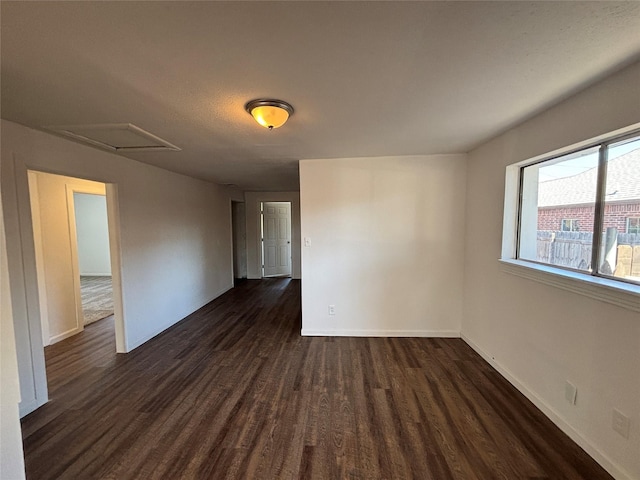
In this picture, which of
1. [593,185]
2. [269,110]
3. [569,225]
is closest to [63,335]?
[269,110]

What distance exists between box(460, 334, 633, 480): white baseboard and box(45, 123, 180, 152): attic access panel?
12.3 ft

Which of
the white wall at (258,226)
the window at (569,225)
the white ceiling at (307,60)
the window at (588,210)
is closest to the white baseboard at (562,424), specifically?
the window at (588,210)

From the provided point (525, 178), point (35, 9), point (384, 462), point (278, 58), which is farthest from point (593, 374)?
point (35, 9)

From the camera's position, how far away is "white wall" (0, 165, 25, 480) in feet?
1.66

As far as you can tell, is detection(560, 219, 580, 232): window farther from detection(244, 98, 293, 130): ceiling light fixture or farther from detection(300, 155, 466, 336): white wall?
detection(244, 98, 293, 130): ceiling light fixture

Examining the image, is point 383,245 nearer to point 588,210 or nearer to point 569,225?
point 569,225

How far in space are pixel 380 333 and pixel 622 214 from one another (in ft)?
8.28

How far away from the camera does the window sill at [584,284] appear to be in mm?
1480

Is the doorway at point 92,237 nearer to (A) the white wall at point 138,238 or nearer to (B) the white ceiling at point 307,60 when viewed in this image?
(A) the white wall at point 138,238

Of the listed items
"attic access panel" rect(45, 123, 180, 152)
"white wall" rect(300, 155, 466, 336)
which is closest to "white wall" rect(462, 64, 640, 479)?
"white wall" rect(300, 155, 466, 336)

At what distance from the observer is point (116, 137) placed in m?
2.44

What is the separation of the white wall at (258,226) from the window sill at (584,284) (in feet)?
16.9

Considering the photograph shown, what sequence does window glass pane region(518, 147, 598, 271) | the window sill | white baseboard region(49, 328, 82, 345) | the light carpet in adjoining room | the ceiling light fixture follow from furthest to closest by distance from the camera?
1. the light carpet in adjoining room
2. white baseboard region(49, 328, 82, 345)
3. window glass pane region(518, 147, 598, 271)
4. the ceiling light fixture
5. the window sill

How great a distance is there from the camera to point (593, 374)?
169cm
